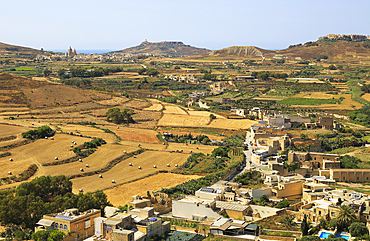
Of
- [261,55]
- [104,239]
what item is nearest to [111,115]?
[104,239]

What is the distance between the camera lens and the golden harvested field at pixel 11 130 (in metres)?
50.6

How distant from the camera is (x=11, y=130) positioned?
52.6 m

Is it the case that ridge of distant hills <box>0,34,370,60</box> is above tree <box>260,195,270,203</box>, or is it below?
above

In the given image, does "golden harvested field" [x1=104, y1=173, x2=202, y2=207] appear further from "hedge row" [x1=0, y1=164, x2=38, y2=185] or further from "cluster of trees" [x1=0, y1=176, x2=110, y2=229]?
"hedge row" [x1=0, y1=164, x2=38, y2=185]

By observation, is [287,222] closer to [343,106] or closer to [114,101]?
[343,106]

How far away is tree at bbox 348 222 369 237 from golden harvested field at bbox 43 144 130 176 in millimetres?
24095

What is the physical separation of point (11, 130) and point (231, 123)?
28.8 metres

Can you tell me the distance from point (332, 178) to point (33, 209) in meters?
24.0

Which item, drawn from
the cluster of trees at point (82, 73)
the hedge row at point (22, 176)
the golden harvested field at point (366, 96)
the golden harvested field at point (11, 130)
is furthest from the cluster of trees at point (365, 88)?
the hedge row at point (22, 176)

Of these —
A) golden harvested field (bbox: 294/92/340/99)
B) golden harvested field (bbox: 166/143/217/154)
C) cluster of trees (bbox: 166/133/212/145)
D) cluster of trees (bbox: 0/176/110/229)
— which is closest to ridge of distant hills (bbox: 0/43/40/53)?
golden harvested field (bbox: 294/92/340/99)

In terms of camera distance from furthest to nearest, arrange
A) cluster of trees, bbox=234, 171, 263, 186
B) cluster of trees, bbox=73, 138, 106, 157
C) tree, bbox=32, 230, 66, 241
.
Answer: cluster of trees, bbox=73, 138, 106, 157
cluster of trees, bbox=234, 171, 263, 186
tree, bbox=32, 230, 66, 241

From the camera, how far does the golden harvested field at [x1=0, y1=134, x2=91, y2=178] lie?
40.4 m

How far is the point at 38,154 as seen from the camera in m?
44.7

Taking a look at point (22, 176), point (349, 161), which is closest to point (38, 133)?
point (22, 176)
